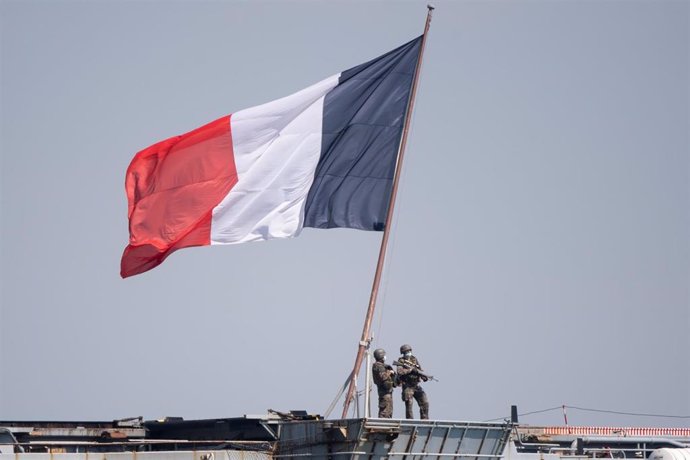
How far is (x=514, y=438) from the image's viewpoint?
4206 cm

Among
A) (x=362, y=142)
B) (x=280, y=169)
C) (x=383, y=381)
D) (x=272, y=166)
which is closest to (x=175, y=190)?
(x=272, y=166)

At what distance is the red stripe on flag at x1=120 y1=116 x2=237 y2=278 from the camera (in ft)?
105

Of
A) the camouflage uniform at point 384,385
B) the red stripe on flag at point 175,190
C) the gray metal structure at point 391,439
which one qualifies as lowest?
the gray metal structure at point 391,439

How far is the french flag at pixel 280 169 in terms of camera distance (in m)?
32.3

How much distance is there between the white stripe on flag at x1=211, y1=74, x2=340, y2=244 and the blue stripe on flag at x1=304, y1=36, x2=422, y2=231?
0.30m

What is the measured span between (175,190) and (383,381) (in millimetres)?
7450

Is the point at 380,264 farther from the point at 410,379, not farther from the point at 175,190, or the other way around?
the point at 175,190

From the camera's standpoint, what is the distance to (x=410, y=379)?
3209 centimetres

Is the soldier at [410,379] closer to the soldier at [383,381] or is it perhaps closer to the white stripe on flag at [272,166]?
the soldier at [383,381]

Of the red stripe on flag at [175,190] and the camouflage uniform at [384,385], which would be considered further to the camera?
the red stripe on flag at [175,190]

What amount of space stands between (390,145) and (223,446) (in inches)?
366

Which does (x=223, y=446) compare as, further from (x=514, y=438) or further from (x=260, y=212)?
(x=514, y=438)

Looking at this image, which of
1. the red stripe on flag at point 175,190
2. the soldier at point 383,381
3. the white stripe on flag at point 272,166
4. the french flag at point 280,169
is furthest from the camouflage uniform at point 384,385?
the red stripe on flag at point 175,190

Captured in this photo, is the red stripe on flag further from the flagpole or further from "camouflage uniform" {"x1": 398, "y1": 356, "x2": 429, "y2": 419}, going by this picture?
"camouflage uniform" {"x1": 398, "y1": 356, "x2": 429, "y2": 419}
